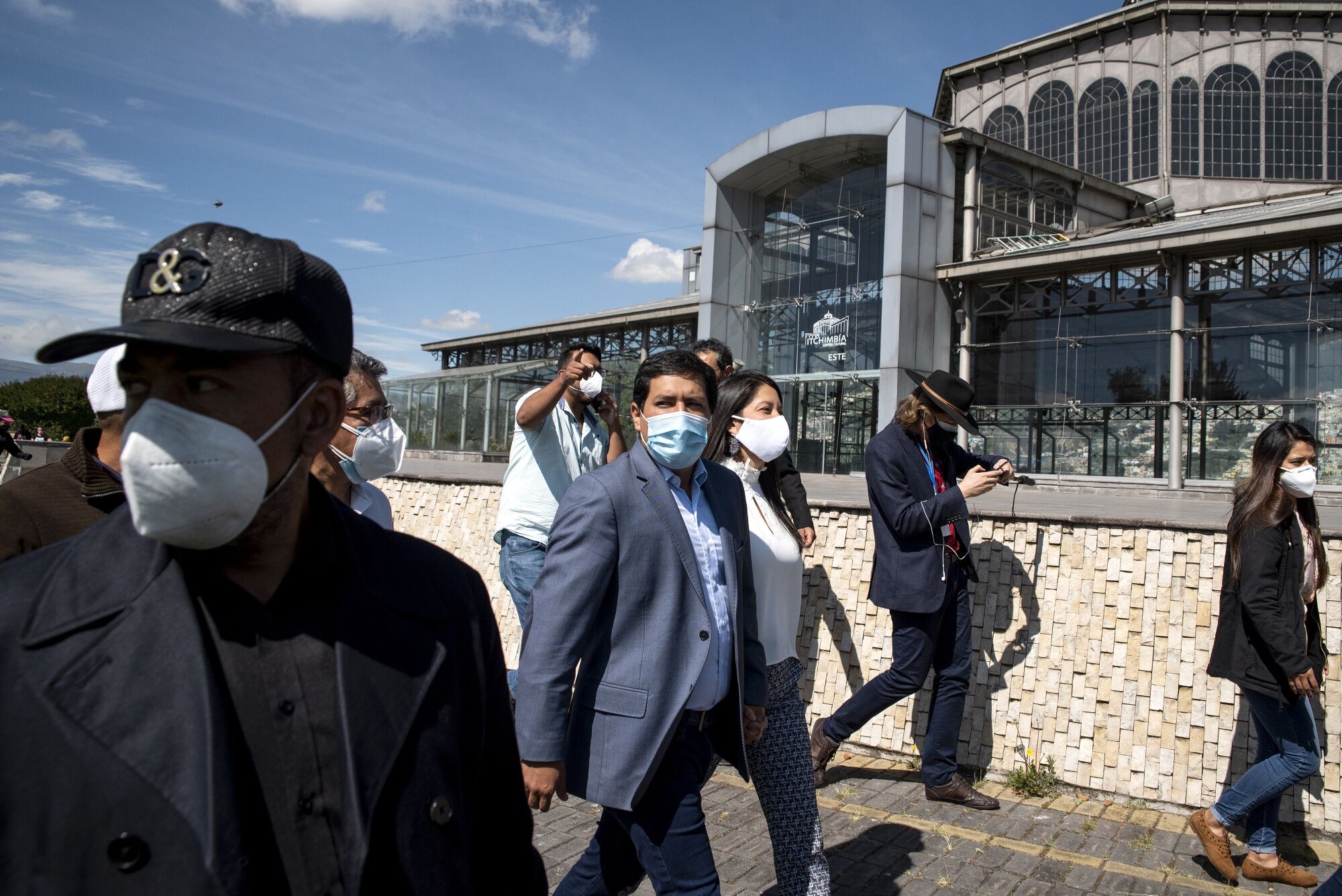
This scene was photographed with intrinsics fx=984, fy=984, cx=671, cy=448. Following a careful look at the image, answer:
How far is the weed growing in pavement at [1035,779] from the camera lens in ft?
Result: 17.0

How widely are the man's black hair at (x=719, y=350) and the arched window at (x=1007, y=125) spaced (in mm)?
28859

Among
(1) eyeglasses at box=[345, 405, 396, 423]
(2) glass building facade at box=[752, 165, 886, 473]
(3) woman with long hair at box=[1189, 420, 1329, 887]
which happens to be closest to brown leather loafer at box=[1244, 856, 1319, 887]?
(3) woman with long hair at box=[1189, 420, 1329, 887]

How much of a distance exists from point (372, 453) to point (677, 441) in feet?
4.77

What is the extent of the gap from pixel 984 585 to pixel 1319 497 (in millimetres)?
15040

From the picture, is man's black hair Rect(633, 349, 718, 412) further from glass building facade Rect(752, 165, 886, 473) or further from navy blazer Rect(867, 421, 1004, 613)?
glass building facade Rect(752, 165, 886, 473)

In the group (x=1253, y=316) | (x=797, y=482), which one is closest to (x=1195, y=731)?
(x=797, y=482)

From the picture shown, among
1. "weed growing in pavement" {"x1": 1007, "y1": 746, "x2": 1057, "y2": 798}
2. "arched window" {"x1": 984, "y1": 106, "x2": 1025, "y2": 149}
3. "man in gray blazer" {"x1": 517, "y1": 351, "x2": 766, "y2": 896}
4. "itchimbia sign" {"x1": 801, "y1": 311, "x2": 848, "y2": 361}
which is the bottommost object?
"weed growing in pavement" {"x1": 1007, "y1": 746, "x2": 1057, "y2": 798}

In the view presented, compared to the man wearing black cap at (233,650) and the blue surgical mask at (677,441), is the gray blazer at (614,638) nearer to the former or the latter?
the blue surgical mask at (677,441)

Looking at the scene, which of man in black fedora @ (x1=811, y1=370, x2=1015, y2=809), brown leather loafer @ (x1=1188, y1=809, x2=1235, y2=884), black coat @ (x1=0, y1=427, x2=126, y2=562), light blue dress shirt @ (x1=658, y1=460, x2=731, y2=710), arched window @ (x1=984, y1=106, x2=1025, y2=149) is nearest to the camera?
black coat @ (x1=0, y1=427, x2=126, y2=562)

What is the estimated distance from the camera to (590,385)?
5305mm

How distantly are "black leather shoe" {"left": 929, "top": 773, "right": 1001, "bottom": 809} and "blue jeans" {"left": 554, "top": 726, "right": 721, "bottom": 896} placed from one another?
96.9 inches

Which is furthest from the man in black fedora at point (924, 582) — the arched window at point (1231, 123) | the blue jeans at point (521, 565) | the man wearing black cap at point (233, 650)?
the arched window at point (1231, 123)

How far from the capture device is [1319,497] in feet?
56.6

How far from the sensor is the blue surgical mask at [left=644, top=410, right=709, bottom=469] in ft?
10.6
